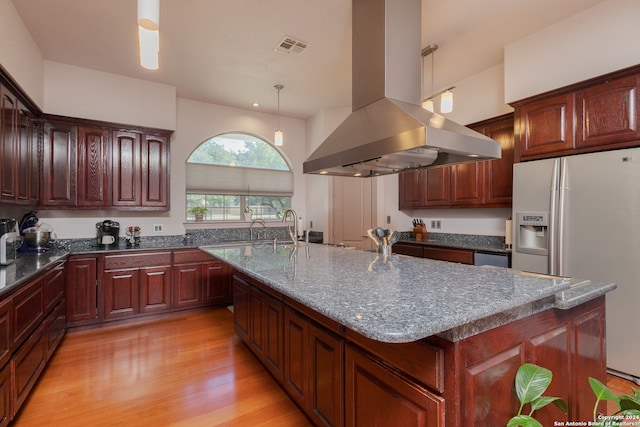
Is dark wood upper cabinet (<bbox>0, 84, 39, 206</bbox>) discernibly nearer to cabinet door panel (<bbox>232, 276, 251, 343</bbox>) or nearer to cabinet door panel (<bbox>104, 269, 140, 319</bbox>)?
cabinet door panel (<bbox>104, 269, 140, 319</bbox>)

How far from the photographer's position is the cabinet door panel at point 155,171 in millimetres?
3734

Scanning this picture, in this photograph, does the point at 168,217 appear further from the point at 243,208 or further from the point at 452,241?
the point at 452,241

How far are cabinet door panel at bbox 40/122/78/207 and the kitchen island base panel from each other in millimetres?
3228

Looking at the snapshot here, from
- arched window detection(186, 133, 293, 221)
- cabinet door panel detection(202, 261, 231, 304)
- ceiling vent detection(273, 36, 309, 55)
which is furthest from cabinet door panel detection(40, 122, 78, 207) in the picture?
Answer: ceiling vent detection(273, 36, 309, 55)

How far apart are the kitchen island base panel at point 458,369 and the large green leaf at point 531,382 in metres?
0.07

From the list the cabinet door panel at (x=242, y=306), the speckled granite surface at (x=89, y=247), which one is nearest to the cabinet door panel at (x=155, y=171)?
the speckled granite surface at (x=89, y=247)

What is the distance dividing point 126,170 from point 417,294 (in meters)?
3.76

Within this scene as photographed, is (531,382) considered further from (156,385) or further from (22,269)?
(22,269)

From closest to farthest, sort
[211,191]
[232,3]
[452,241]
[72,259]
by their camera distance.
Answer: [232,3], [72,259], [452,241], [211,191]

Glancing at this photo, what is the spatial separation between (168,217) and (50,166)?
4.44 ft

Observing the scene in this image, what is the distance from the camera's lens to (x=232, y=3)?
95.0 inches

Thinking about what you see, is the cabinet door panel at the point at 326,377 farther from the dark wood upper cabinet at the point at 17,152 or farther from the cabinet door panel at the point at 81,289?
the cabinet door panel at the point at 81,289

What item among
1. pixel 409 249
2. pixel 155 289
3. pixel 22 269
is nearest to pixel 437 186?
pixel 409 249

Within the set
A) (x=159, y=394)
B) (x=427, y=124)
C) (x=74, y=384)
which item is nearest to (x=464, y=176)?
(x=427, y=124)
